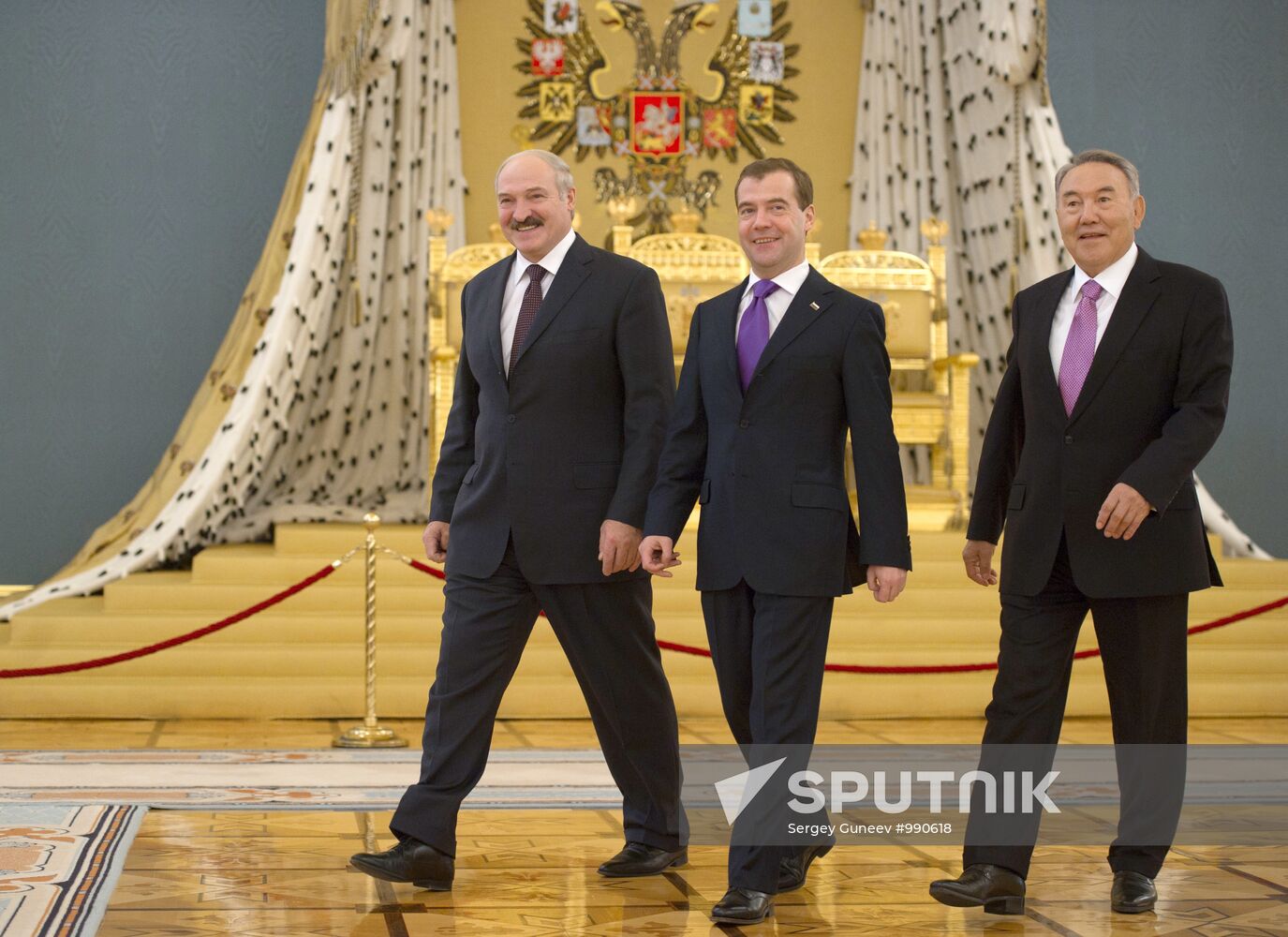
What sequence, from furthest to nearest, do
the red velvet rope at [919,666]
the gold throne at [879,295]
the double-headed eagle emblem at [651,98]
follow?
the double-headed eagle emblem at [651,98] → the gold throne at [879,295] → the red velvet rope at [919,666]

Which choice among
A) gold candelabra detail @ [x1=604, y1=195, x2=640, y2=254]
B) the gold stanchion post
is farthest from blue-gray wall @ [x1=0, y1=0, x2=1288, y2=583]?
the gold stanchion post

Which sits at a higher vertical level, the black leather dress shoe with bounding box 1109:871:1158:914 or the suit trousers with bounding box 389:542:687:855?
the suit trousers with bounding box 389:542:687:855

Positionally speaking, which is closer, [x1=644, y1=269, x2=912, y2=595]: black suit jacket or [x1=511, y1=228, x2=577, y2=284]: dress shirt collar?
[x1=644, y1=269, x2=912, y2=595]: black suit jacket

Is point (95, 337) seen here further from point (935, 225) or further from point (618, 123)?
point (935, 225)

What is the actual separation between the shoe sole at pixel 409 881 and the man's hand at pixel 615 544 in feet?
2.50

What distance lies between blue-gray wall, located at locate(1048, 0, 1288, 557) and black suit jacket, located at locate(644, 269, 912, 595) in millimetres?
7272

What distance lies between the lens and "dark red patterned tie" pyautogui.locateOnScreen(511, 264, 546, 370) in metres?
3.73

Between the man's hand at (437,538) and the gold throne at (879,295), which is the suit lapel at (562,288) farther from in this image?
the gold throne at (879,295)

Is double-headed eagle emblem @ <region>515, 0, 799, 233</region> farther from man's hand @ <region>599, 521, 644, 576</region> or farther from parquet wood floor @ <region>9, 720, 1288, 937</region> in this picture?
man's hand @ <region>599, 521, 644, 576</region>

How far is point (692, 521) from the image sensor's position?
26.0 ft

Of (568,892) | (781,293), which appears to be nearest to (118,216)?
(781,293)

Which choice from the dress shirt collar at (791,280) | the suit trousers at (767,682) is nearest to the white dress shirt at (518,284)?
the dress shirt collar at (791,280)

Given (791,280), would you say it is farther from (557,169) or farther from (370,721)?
(370,721)

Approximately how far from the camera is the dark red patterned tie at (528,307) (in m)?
3.73
